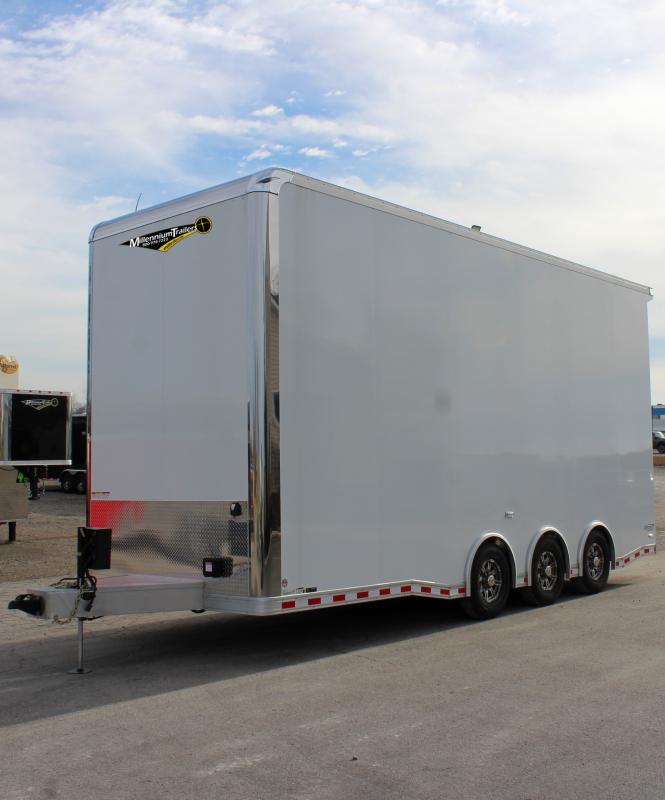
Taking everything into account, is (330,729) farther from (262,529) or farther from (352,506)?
(352,506)

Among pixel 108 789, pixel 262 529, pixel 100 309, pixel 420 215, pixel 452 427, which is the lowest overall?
pixel 108 789

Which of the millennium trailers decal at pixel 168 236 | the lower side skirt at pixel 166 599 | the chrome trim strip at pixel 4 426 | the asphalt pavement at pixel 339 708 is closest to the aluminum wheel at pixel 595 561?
the asphalt pavement at pixel 339 708

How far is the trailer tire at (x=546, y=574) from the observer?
33.2ft

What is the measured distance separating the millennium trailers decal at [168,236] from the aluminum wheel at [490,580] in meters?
4.42

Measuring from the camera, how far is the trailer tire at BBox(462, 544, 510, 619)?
30.2ft

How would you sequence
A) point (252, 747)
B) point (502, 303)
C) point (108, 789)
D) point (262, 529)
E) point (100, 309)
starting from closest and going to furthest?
point (108, 789) → point (252, 747) → point (262, 529) → point (100, 309) → point (502, 303)

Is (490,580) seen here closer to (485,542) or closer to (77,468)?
(485,542)

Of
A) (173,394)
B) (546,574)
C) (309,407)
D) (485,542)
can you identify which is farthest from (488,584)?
(173,394)

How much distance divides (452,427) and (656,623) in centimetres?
288

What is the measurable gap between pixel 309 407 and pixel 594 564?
5461 millimetres

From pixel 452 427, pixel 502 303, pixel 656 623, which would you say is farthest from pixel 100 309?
pixel 656 623

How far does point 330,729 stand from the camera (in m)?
5.71

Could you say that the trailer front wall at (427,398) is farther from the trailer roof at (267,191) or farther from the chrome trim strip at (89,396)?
the chrome trim strip at (89,396)

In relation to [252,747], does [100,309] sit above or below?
above
